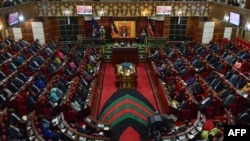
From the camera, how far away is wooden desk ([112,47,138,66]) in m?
16.2

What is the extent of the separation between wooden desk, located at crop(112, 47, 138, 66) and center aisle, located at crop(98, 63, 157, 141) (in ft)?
8.16

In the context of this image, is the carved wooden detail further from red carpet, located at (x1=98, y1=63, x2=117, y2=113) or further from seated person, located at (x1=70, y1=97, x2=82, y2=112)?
seated person, located at (x1=70, y1=97, x2=82, y2=112)

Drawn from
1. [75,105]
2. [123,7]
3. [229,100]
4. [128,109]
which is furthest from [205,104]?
[123,7]

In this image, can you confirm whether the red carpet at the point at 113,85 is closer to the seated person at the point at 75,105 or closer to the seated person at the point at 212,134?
the seated person at the point at 75,105

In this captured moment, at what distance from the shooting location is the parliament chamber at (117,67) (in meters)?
8.41

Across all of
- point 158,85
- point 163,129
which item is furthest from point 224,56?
point 163,129

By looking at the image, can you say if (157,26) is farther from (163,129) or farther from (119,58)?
(163,129)

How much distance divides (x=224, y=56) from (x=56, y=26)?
1141 centimetres

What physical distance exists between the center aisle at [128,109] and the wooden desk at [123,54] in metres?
2.49

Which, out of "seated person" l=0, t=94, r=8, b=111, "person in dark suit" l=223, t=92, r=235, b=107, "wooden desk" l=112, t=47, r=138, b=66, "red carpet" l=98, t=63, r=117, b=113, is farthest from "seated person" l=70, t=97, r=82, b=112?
"wooden desk" l=112, t=47, r=138, b=66

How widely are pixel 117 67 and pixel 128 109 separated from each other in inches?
160

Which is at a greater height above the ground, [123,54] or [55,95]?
[123,54]

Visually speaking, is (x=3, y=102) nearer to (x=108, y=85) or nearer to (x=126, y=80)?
(x=108, y=85)

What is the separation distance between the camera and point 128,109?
10.8 metres
